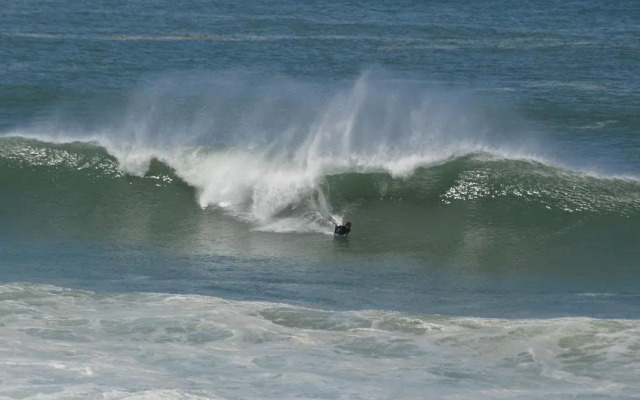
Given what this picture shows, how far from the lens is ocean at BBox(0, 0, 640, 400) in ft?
52.7

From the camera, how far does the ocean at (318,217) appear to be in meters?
16.1

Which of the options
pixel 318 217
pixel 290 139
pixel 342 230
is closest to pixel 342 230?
pixel 342 230

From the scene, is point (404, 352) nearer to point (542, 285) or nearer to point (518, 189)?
point (542, 285)

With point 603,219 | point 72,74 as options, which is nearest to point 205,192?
point 603,219

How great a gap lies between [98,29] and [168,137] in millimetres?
18485

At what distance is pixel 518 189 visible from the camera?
968 inches

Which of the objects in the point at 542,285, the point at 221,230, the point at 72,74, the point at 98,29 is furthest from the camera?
the point at 98,29

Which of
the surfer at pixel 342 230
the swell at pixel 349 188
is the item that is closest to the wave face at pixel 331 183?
the swell at pixel 349 188

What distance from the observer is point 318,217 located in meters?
23.1

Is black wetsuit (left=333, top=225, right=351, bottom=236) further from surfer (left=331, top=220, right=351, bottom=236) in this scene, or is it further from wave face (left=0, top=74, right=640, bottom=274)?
wave face (left=0, top=74, right=640, bottom=274)

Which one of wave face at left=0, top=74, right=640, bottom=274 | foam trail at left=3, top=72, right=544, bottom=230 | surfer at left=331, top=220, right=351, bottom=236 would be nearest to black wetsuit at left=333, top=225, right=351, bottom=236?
surfer at left=331, top=220, right=351, bottom=236

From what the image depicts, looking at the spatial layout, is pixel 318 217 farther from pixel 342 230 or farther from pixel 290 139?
pixel 290 139

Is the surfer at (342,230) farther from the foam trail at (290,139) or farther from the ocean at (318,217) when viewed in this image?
the foam trail at (290,139)

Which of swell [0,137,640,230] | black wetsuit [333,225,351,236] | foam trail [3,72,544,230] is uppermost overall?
foam trail [3,72,544,230]
